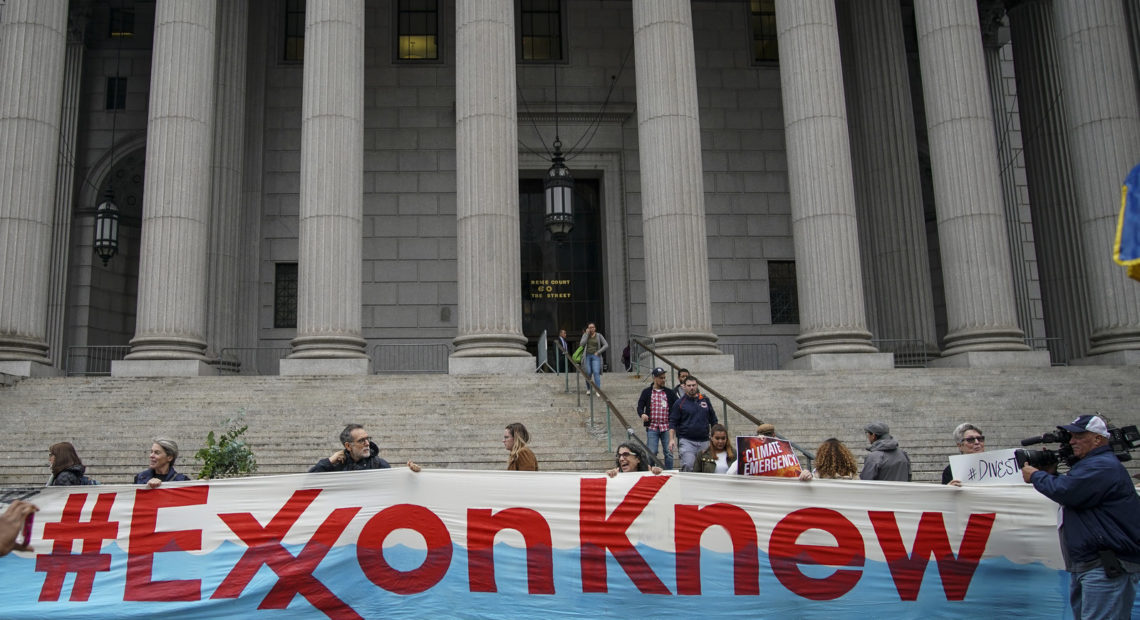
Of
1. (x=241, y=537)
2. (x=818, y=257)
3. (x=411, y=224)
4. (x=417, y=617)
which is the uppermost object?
(x=411, y=224)

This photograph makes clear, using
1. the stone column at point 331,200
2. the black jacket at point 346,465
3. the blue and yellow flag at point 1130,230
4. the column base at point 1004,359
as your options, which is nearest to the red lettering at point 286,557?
the black jacket at point 346,465

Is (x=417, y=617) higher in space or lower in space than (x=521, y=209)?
lower

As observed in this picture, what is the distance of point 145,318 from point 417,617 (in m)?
14.9

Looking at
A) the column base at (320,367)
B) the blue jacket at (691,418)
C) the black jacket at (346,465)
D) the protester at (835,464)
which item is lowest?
the protester at (835,464)

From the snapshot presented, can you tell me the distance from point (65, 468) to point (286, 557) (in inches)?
82.5

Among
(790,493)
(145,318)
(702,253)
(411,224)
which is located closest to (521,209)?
(411,224)

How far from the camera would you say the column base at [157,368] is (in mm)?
19719

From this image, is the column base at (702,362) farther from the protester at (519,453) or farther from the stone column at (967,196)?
the protester at (519,453)

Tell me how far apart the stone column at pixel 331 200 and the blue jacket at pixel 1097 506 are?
50.2 ft

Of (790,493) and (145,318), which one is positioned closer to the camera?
(790,493)

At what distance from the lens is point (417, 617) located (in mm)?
7383

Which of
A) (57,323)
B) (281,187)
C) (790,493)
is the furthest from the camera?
(281,187)

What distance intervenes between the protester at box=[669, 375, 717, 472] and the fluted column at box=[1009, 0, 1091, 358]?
678 inches

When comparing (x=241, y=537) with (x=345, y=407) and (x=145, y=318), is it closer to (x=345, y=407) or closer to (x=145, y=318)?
(x=345, y=407)
